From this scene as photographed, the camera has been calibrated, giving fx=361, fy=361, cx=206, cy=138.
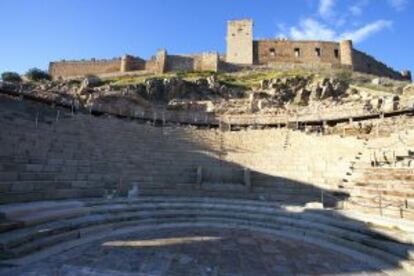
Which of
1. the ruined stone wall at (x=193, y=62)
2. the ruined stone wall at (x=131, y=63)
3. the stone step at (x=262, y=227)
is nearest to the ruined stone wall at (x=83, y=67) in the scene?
the ruined stone wall at (x=131, y=63)

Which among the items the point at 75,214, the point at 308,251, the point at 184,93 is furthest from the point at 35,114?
the point at 184,93

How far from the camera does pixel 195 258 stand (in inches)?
259

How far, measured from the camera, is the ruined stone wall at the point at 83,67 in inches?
2138

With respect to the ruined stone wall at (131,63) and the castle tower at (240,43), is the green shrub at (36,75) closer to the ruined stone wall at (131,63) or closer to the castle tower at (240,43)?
the ruined stone wall at (131,63)

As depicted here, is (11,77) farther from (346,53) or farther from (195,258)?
(195,258)

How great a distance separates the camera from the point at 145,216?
384 inches

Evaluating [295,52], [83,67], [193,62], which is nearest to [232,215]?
[193,62]

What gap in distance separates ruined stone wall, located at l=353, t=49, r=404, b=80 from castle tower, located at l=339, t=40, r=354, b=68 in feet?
2.90

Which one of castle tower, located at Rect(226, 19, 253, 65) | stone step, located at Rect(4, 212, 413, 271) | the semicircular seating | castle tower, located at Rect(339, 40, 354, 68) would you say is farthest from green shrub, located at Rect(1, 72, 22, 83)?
castle tower, located at Rect(339, 40, 354, 68)

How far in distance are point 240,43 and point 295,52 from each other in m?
8.56

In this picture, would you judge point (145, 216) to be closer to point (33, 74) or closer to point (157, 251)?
point (157, 251)

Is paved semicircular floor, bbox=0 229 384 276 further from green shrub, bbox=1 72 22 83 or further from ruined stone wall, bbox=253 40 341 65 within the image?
ruined stone wall, bbox=253 40 341 65

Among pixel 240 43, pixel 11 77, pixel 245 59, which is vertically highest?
pixel 240 43

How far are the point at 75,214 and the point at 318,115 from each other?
22904 millimetres
